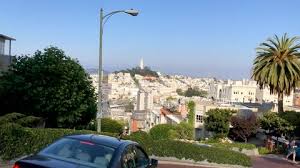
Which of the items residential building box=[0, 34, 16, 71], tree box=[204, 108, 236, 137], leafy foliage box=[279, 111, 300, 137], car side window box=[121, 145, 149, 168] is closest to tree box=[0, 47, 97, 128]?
residential building box=[0, 34, 16, 71]

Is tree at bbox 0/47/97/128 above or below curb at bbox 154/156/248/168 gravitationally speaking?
above

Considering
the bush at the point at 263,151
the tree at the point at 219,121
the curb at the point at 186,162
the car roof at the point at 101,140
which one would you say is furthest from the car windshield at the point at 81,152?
the tree at the point at 219,121

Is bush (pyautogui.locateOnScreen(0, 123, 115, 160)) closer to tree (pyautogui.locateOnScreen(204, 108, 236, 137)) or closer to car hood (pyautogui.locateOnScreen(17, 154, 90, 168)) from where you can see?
car hood (pyautogui.locateOnScreen(17, 154, 90, 168))

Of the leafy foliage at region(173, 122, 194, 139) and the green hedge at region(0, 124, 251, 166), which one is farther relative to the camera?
the leafy foliage at region(173, 122, 194, 139)

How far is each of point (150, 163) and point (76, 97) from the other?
21422mm

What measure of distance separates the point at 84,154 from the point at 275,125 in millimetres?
36581

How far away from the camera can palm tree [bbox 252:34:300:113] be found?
4403cm

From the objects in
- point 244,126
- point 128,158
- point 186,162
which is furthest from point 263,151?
point 128,158

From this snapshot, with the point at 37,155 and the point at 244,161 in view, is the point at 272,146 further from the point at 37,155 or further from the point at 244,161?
the point at 37,155

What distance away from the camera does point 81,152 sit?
26.8 ft

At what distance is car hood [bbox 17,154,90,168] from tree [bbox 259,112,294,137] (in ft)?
120

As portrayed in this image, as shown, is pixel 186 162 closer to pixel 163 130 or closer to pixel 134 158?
pixel 134 158

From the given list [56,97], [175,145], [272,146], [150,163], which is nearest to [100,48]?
[175,145]

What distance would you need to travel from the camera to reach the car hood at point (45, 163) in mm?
7395
